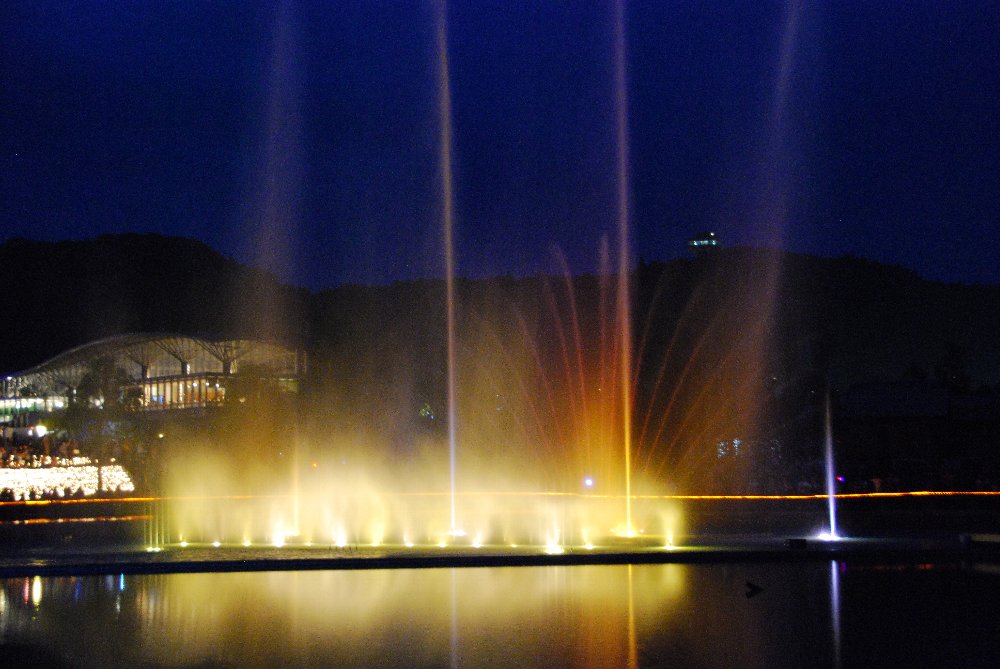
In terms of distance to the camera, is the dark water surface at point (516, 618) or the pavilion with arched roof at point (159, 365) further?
the pavilion with arched roof at point (159, 365)

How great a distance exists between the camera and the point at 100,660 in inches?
348

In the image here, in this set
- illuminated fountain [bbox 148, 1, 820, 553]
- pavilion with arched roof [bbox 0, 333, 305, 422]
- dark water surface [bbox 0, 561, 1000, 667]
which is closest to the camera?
dark water surface [bbox 0, 561, 1000, 667]

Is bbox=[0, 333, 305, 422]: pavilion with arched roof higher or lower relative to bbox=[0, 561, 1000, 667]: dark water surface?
higher

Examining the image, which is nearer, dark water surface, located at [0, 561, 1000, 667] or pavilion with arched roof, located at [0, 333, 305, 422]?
dark water surface, located at [0, 561, 1000, 667]

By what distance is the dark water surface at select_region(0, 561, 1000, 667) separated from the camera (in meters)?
8.91

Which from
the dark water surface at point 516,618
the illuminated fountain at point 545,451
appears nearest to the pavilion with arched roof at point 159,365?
the illuminated fountain at point 545,451

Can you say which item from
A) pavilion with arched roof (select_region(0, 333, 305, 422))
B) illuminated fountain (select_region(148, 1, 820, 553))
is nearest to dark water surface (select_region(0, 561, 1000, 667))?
illuminated fountain (select_region(148, 1, 820, 553))

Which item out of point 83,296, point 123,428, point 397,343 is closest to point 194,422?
point 123,428

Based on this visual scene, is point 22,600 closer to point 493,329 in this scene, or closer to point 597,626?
point 597,626

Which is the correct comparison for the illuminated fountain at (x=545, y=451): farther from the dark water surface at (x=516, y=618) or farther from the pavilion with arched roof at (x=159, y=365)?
the pavilion with arched roof at (x=159, y=365)

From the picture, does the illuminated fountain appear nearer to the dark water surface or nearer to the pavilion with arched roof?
the dark water surface

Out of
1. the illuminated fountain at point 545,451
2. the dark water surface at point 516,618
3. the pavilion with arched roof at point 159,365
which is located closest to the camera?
the dark water surface at point 516,618

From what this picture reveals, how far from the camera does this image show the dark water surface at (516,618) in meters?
8.91

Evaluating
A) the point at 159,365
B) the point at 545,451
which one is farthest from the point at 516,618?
the point at 159,365
